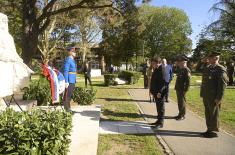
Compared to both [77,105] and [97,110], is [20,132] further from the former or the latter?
[77,105]

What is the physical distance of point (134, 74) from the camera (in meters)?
30.3

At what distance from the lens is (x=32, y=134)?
4.91 meters

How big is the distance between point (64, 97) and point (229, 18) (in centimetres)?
4278

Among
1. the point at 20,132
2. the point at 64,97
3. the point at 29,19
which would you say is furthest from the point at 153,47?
the point at 20,132

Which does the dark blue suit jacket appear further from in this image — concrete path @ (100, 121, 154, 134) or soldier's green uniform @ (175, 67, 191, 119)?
soldier's green uniform @ (175, 67, 191, 119)

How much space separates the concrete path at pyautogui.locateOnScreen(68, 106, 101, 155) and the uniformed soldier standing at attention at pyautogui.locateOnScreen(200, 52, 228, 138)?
276 cm

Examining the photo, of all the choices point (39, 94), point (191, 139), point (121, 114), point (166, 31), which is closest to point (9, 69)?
point (191, 139)

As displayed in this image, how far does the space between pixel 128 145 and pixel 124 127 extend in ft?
6.03

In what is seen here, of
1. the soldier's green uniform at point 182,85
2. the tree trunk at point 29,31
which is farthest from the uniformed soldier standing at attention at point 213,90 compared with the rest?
the tree trunk at point 29,31

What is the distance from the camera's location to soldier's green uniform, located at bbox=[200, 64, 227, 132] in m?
8.58

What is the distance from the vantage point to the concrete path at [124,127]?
916cm

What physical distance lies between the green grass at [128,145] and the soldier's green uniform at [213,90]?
1.49m

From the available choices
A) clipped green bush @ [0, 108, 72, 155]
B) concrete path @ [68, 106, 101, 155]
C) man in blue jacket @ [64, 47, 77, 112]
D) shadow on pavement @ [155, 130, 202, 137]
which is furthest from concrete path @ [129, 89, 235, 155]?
clipped green bush @ [0, 108, 72, 155]

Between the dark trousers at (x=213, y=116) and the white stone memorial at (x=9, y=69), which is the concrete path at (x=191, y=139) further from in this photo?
the white stone memorial at (x=9, y=69)
